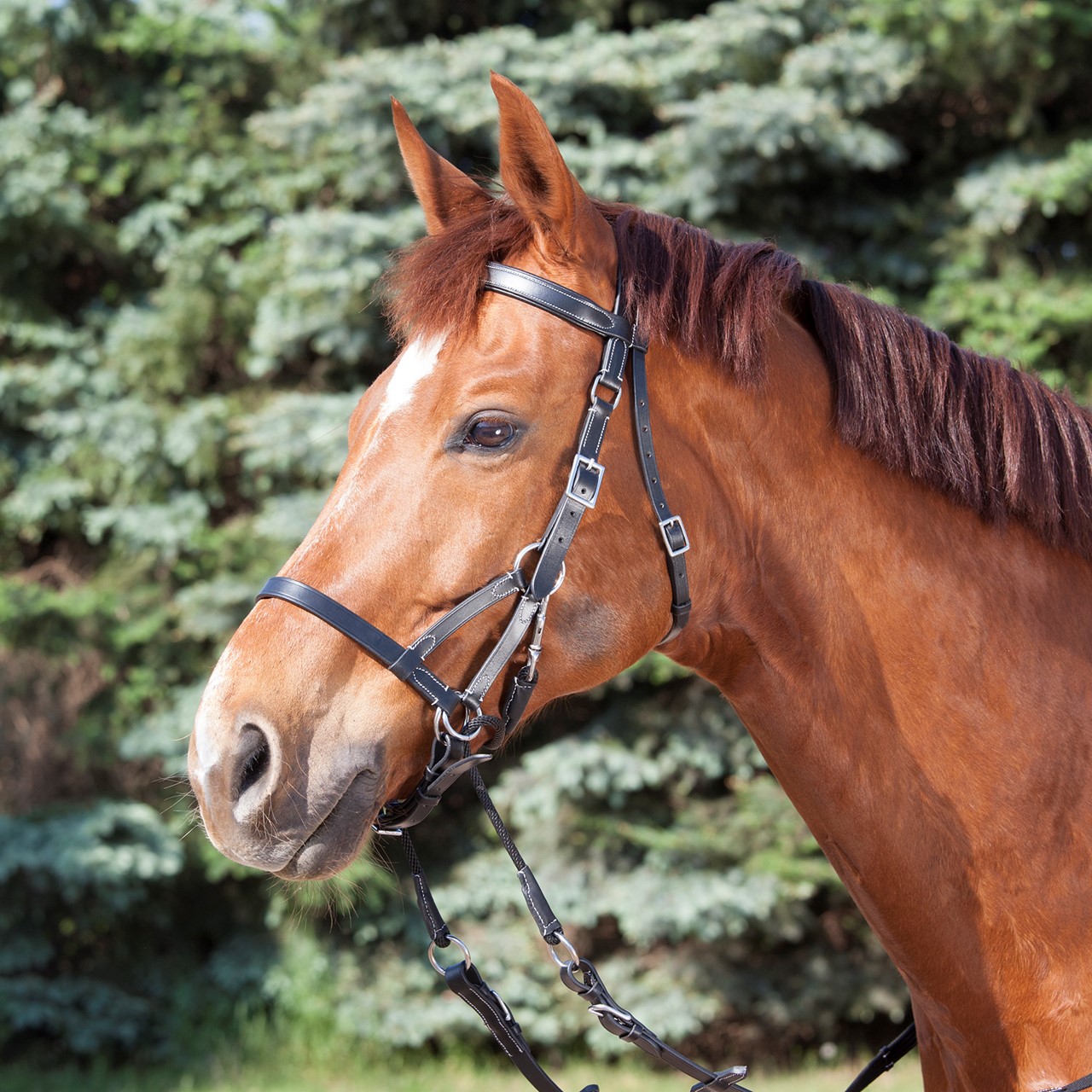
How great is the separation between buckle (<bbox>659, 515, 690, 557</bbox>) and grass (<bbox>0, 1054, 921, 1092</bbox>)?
17.7 ft

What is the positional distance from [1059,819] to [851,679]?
43 cm

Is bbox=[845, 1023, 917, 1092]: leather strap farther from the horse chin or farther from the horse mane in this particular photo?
the horse chin

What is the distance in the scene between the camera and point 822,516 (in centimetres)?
184

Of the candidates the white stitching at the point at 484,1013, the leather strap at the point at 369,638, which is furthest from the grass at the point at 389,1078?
the leather strap at the point at 369,638

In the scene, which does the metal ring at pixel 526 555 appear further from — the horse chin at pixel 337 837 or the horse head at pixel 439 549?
the horse chin at pixel 337 837

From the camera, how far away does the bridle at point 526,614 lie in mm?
1651

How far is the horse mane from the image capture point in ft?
6.04

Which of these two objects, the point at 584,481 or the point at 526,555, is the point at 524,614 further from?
the point at 584,481

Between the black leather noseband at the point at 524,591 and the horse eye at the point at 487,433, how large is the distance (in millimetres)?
133

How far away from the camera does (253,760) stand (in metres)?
1.58

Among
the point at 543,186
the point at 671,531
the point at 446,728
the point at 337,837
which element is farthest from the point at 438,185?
the point at 337,837

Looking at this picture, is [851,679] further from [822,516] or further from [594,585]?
[594,585]

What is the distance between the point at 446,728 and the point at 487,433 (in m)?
0.50

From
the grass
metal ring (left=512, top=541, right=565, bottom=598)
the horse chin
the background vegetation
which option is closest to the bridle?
metal ring (left=512, top=541, right=565, bottom=598)
